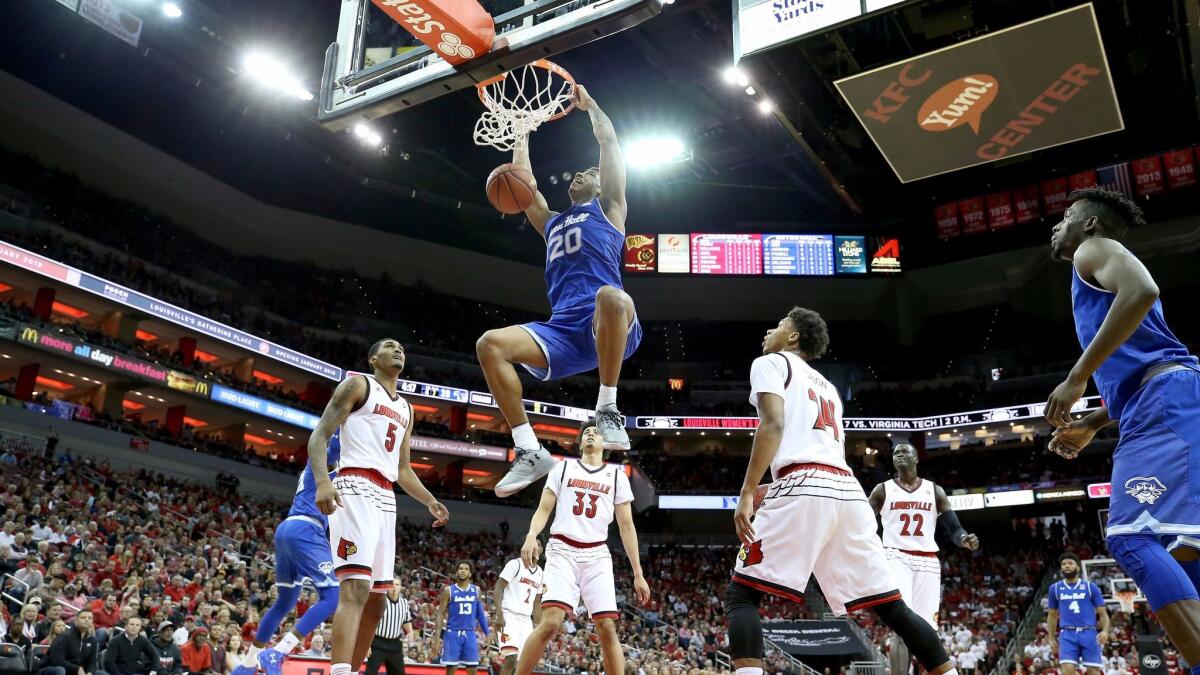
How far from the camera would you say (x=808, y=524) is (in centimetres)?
459

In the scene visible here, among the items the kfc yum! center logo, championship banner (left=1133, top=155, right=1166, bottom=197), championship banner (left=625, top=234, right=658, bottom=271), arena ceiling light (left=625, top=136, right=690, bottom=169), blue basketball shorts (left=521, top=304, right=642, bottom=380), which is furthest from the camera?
championship banner (left=625, top=234, right=658, bottom=271)

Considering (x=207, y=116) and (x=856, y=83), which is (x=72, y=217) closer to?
(x=207, y=116)

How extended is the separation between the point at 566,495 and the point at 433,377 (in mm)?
27835

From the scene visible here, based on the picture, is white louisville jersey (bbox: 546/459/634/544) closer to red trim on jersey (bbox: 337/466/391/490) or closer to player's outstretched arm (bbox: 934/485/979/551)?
red trim on jersey (bbox: 337/466/391/490)

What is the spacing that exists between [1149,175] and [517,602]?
93.5ft

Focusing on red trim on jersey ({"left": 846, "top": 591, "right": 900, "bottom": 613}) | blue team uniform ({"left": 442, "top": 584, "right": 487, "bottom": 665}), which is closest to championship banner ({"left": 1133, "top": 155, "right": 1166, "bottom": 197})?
blue team uniform ({"left": 442, "top": 584, "right": 487, "bottom": 665})

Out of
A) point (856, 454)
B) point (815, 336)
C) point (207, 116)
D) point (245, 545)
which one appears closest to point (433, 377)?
point (207, 116)

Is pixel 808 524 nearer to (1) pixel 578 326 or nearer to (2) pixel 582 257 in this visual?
(1) pixel 578 326

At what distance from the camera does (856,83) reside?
1748 centimetres

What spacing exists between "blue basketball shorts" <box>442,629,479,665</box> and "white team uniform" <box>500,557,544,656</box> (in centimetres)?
52

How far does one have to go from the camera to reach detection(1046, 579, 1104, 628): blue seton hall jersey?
10188mm

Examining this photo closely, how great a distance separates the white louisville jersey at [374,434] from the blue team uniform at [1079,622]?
809cm

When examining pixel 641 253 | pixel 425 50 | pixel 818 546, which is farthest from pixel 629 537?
pixel 641 253

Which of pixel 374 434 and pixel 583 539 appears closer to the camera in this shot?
pixel 374 434
